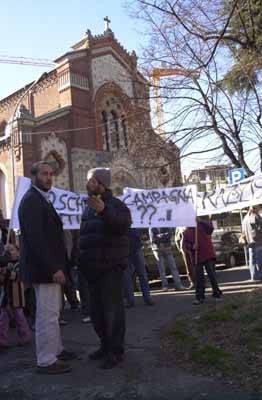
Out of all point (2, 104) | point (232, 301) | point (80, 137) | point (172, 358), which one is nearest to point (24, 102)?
point (2, 104)

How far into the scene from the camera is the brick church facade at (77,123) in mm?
28266

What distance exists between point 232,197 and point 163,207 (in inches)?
55.5

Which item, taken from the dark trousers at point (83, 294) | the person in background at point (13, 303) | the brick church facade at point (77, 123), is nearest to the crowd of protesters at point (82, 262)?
the person in background at point (13, 303)

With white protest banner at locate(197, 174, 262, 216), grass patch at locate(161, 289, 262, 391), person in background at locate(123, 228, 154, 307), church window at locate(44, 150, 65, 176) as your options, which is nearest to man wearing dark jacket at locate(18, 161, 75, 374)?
grass patch at locate(161, 289, 262, 391)

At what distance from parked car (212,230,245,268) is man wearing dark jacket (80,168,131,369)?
12.6 m

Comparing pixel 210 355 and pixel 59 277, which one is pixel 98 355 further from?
pixel 210 355

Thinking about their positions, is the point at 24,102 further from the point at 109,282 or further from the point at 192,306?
the point at 109,282

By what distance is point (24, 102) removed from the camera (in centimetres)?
3522

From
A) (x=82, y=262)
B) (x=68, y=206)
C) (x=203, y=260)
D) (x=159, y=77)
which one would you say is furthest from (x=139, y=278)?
(x=159, y=77)

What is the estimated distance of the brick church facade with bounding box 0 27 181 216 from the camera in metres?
28.3

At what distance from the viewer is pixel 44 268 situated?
519 centimetres

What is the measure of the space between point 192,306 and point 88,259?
3.90 metres

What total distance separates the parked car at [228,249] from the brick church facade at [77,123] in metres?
6.58

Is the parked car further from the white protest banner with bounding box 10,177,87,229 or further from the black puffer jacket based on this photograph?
the black puffer jacket
